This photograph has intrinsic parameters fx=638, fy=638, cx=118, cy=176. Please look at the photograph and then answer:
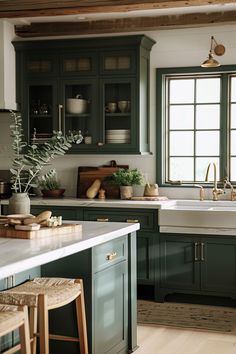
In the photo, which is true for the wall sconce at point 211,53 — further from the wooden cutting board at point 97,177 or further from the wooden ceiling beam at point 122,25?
the wooden cutting board at point 97,177

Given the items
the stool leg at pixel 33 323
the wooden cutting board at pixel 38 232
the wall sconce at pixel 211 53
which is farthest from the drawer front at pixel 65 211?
the stool leg at pixel 33 323

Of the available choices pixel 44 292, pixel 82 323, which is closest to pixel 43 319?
pixel 44 292

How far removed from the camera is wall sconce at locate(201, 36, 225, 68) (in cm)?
600

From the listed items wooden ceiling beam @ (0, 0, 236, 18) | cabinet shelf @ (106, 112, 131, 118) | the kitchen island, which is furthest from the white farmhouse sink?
wooden ceiling beam @ (0, 0, 236, 18)

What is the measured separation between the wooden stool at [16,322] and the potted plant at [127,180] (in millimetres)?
3527

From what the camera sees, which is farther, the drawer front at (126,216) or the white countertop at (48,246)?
the drawer front at (126,216)

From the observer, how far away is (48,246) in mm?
3420

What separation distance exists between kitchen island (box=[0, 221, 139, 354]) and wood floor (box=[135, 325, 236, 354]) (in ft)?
0.70

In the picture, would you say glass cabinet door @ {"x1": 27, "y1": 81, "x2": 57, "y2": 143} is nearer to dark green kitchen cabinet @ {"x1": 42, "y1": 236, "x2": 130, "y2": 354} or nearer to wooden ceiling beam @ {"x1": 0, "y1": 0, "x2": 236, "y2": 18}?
wooden ceiling beam @ {"x1": 0, "y1": 0, "x2": 236, "y2": 18}

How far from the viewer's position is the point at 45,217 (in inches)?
154

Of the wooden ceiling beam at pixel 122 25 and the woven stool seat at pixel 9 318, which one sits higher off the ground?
the wooden ceiling beam at pixel 122 25

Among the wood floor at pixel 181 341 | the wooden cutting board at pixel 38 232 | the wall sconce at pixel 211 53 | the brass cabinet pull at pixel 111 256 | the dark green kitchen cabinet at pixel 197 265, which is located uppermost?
the wall sconce at pixel 211 53

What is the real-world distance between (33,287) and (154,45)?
3.85 meters

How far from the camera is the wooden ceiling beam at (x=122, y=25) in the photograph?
6.33 metres
